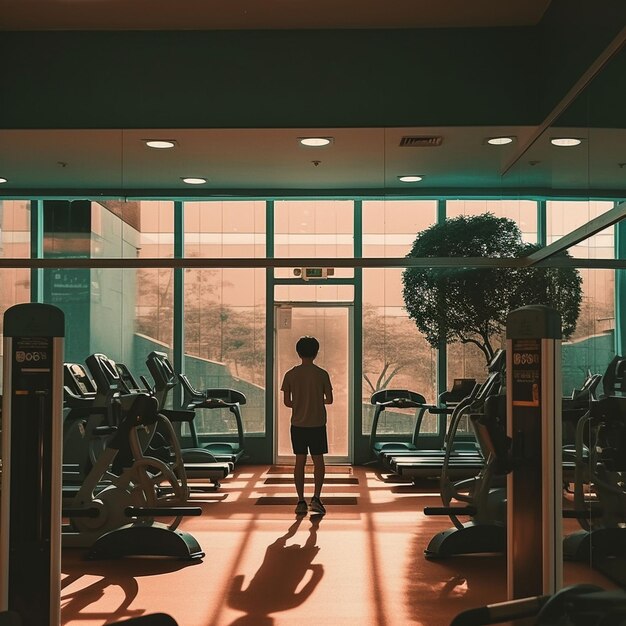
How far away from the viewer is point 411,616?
4.27m

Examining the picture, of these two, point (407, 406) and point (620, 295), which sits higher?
point (620, 295)

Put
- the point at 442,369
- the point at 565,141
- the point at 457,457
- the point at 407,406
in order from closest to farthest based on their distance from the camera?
the point at 565,141 → the point at 457,457 → the point at 407,406 → the point at 442,369

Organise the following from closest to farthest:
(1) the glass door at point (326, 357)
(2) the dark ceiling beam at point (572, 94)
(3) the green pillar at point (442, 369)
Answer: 1. (2) the dark ceiling beam at point (572, 94)
2. (3) the green pillar at point (442, 369)
3. (1) the glass door at point (326, 357)

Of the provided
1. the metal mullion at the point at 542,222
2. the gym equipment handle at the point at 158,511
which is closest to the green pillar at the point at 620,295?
the metal mullion at the point at 542,222

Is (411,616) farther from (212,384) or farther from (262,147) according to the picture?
(212,384)

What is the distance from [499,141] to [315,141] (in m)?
1.36

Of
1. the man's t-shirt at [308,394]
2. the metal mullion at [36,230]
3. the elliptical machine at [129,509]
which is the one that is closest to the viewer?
the elliptical machine at [129,509]

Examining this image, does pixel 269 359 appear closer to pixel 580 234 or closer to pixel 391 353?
pixel 391 353

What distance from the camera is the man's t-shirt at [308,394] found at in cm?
705

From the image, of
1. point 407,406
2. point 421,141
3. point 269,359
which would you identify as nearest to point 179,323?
point 269,359

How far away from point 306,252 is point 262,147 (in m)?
1.04

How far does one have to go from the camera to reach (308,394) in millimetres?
Answer: 7043

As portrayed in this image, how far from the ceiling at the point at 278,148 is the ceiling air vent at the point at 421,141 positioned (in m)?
0.04

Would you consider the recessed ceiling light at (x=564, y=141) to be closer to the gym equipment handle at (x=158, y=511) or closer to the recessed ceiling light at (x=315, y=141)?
the recessed ceiling light at (x=315, y=141)
